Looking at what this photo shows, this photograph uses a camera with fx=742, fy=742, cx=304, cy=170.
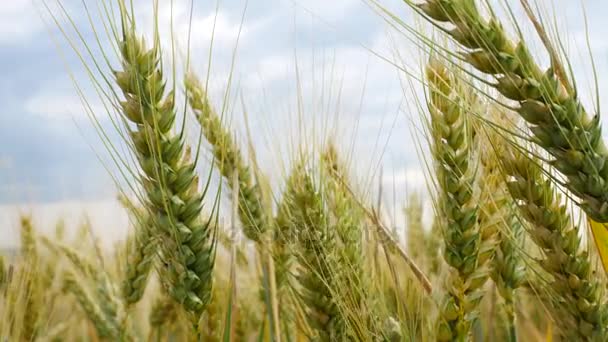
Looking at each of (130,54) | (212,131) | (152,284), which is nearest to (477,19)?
(130,54)

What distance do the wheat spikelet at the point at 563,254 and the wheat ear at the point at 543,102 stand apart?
0.58 ft

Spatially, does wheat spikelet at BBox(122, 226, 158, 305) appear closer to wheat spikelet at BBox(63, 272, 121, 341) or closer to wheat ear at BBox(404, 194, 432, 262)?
wheat spikelet at BBox(63, 272, 121, 341)

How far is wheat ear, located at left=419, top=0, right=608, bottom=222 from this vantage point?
1.45 m

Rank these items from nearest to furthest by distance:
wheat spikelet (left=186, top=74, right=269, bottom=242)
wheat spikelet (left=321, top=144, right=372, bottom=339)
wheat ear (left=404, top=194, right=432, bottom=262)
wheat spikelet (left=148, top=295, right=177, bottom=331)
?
wheat spikelet (left=321, top=144, right=372, bottom=339)
wheat spikelet (left=186, top=74, right=269, bottom=242)
wheat spikelet (left=148, top=295, right=177, bottom=331)
wheat ear (left=404, top=194, right=432, bottom=262)

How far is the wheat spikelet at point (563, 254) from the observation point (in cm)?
166

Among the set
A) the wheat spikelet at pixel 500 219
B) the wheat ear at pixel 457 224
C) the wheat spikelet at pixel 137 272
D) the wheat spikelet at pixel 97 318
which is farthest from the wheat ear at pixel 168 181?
the wheat spikelet at pixel 97 318

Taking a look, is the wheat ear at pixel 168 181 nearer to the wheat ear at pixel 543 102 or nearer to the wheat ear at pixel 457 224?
the wheat ear at pixel 457 224

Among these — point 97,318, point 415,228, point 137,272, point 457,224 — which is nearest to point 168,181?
point 457,224

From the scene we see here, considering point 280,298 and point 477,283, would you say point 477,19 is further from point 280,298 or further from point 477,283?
point 280,298

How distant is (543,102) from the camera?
1456 millimetres

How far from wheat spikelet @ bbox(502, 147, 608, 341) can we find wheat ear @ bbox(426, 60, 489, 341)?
0.15 m

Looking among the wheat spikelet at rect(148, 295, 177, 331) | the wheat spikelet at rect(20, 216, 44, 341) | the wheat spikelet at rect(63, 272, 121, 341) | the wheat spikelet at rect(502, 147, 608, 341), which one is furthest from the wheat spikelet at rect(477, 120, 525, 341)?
the wheat spikelet at rect(20, 216, 44, 341)

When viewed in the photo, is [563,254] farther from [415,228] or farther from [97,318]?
→ [415,228]

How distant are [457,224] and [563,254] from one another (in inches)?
10.1
